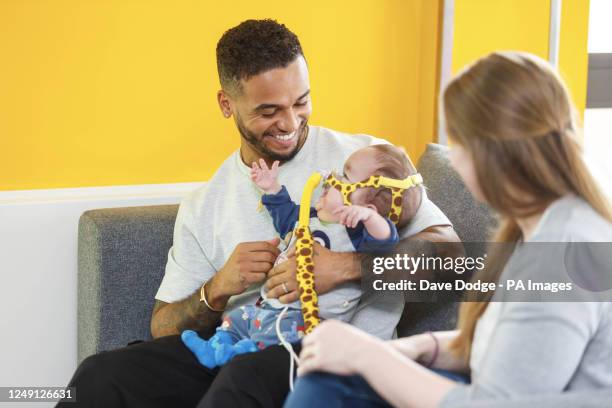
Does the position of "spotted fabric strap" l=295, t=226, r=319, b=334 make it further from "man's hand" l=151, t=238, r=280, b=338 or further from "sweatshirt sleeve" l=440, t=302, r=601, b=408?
"sweatshirt sleeve" l=440, t=302, r=601, b=408

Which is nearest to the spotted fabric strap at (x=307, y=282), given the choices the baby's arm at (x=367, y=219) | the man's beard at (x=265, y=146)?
the baby's arm at (x=367, y=219)

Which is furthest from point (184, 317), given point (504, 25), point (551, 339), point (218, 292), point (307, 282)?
point (504, 25)

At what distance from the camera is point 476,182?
1.21 meters

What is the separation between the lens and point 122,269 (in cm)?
215

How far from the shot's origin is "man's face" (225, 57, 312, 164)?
6.31 ft

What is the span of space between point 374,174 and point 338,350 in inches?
24.5

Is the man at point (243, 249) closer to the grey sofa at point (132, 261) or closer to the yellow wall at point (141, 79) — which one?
the grey sofa at point (132, 261)

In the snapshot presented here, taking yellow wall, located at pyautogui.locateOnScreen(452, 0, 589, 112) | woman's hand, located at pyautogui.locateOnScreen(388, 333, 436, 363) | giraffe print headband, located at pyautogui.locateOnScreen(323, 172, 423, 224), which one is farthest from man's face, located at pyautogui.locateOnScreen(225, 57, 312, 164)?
yellow wall, located at pyautogui.locateOnScreen(452, 0, 589, 112)

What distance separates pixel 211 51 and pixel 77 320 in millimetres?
858

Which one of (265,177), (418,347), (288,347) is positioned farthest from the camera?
(265,177)

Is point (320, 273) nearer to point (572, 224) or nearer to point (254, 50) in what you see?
point (254, 50)

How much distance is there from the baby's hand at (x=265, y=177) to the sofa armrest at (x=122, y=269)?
41cm

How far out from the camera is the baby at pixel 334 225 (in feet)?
5.78

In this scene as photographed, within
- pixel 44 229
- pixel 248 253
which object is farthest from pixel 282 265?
pixel 44 229
